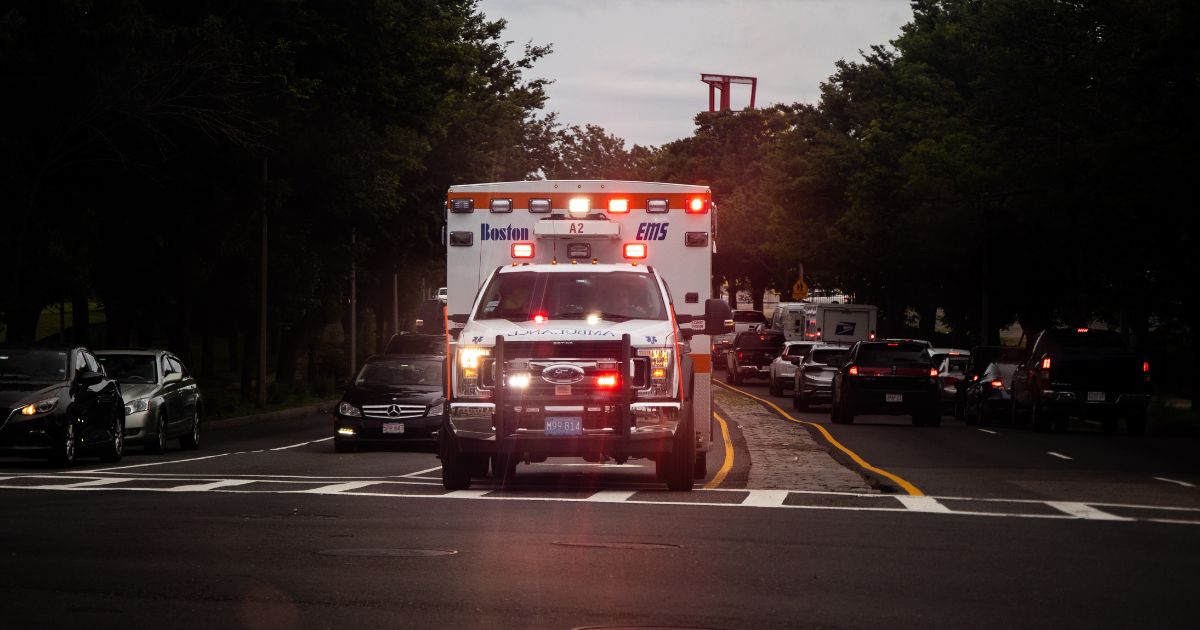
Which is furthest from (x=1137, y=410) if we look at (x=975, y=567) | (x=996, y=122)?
(x=975, y=567)

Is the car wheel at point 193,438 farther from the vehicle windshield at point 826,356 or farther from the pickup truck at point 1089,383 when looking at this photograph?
the vehicle windshield at point 826,356

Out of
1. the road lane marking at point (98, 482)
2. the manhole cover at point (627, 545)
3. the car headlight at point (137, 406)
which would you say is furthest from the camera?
the car headlight at point (137, 406)

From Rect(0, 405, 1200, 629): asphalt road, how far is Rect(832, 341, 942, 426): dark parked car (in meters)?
16.6

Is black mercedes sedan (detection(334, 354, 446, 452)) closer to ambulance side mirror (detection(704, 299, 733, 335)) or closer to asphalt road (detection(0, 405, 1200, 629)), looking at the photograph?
asphalt road (detection(0, 405, 1200, 629))

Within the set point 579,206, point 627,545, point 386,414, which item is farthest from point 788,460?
point 627,545

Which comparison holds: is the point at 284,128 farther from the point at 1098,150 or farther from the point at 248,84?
the point at 1098,150

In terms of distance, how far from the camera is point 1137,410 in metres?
33.3

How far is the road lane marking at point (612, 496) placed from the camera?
1597 cm

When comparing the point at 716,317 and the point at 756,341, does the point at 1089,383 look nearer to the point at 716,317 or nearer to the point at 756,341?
the point at 716,317

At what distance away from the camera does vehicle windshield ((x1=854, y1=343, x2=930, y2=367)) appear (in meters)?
35.0

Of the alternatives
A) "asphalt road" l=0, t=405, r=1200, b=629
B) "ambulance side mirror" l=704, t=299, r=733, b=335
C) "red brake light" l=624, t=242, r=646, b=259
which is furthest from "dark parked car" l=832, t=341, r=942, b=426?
"ambulance side mirror" l=704, t=299, r=733, b=335

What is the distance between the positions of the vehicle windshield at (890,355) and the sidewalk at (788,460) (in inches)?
83.8

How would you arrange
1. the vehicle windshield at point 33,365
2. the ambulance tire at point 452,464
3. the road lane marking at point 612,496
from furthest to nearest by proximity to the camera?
the vehicle windshield at point 33,365, the ambulance tire at point 452,464, the road lane marking at point 612,496

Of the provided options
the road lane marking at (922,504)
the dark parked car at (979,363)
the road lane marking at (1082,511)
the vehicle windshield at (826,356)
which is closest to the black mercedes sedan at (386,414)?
the road lane marking at (922,504)
